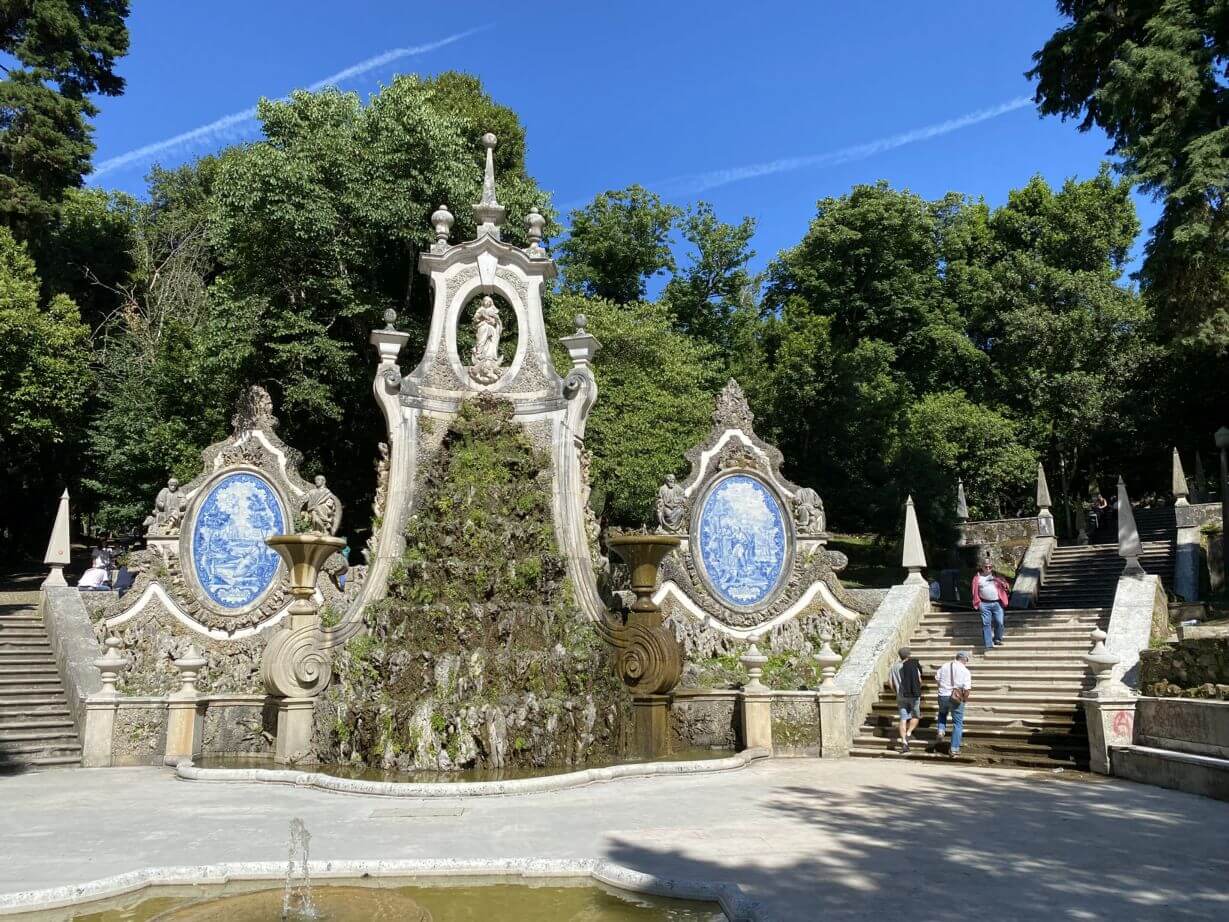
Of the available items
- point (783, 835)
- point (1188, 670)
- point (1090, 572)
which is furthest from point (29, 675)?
point (1090, 572)

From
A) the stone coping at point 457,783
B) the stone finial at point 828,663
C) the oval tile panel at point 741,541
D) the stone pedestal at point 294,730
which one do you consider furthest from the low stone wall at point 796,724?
the stone pedestal at point 294,730

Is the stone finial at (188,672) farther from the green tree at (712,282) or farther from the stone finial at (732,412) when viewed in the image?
the green tree at (712,282)

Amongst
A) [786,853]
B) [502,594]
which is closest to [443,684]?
[502,594]

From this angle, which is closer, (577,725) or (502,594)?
(577,725)

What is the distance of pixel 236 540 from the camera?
17.6 m

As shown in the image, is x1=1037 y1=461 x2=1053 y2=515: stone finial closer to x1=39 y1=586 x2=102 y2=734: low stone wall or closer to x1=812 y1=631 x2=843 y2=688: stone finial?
x1=812 y1=631 x2=843 y2=688: stone finial

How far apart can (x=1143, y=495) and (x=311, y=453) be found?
33035 millimetres

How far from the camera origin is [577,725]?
434 inches

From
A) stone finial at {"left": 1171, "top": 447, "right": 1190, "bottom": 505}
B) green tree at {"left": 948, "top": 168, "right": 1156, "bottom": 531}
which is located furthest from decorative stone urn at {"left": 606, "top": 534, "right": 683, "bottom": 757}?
green tree at {"left": 948, "top": 168, "right": 1156, "bottom": 531}

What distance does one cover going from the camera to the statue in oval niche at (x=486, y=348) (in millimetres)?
16031

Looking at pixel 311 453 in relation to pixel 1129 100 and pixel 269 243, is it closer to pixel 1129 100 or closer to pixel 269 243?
pixel 269 243

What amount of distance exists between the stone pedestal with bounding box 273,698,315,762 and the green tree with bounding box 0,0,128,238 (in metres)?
21.8

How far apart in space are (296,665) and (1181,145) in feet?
57.2

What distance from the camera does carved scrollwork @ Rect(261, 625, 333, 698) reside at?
1150 cm
